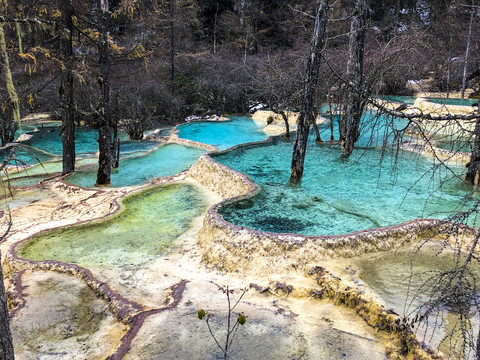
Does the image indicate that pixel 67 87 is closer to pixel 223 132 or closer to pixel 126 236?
pixel 126 236

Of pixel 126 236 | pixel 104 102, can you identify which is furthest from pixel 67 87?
pixel 126 236

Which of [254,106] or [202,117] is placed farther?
[254,106]

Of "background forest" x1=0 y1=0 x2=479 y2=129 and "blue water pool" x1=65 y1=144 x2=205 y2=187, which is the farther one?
"blue water pool" x1=65 y1=144 x2=205 y2=187

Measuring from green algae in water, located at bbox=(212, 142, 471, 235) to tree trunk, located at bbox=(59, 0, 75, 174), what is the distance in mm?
5039

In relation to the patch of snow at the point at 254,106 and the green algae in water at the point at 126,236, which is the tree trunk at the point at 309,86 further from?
the patch of snow at the point at 254,106

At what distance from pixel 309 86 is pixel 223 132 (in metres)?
13.1

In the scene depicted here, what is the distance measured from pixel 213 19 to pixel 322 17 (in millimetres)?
32303

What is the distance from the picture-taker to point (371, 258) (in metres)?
6.27

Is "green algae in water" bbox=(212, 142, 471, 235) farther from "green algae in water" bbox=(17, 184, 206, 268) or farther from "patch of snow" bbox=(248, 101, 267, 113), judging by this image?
"patch of snow" bbox=(248, 101, 267, 113)

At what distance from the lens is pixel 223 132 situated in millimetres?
21812

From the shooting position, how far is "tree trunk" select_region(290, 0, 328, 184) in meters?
8.98

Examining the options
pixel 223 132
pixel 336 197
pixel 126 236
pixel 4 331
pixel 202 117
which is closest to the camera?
pixel 4 331

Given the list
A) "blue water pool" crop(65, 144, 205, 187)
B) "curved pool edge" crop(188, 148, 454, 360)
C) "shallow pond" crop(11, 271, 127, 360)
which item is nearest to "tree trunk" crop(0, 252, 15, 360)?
"shallow pond" crop(11, 271, 127, 360)

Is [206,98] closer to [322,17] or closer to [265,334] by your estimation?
[322,17]
